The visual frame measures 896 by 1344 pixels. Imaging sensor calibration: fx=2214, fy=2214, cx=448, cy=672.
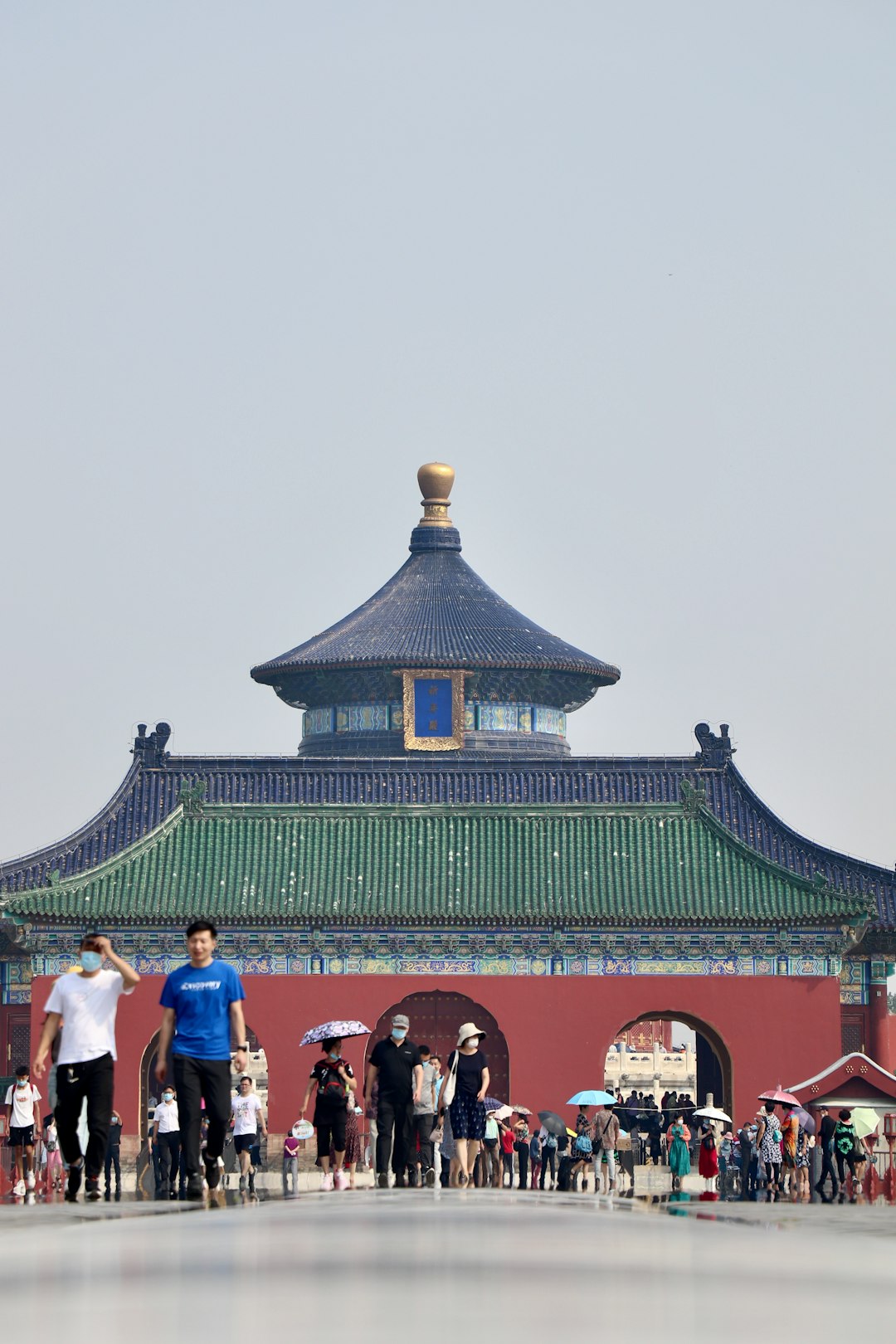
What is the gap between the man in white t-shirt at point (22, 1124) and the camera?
19.7 m

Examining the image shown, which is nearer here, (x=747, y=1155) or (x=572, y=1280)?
(x=572, y=1280)

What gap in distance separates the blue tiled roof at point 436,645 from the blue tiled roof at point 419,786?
10145 mm

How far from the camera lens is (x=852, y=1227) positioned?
1251 centimetres

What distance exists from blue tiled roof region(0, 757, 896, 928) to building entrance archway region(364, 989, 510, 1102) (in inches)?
223

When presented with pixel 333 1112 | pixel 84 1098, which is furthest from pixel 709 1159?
pixel 84 1098

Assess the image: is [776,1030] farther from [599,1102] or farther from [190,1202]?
[190,1202]

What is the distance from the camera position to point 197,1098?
13.4 m

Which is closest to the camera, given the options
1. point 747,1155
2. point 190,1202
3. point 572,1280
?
point 572,1280

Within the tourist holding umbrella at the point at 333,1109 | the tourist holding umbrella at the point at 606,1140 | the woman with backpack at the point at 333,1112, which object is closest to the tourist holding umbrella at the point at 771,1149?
the tourist holding umbrella at the point at 606,1140

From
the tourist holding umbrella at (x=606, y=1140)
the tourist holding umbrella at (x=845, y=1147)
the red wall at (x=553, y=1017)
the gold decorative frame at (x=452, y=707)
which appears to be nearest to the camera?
the tourist holding umbrella at (x=845, y=1147)

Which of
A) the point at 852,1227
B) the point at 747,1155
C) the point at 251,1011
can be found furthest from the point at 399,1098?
the point at 251,1011

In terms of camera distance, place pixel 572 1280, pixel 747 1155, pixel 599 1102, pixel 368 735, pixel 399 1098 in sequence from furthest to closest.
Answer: pixel 368 735 → pixel 599 1102 → pixel 747 1155 → pixel 399 1098 → pixel 572 1280

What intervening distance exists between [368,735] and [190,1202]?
4739cm

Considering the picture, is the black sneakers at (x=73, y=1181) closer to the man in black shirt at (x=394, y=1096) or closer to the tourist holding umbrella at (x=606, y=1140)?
the man in black shirt at (x=394, y=1096)
